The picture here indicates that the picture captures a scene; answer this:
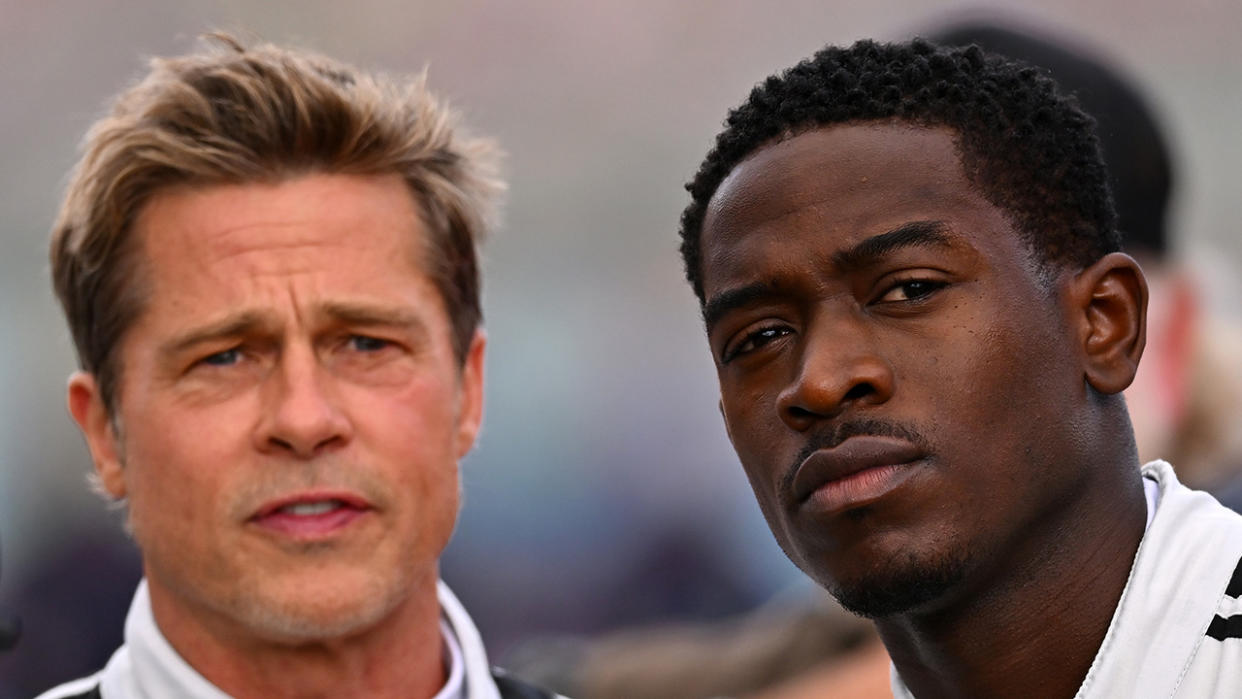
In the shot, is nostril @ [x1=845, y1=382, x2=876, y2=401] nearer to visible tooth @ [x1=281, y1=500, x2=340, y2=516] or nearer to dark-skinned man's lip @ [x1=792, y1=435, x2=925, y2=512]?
dark-skinned man's lip @ [x1=792, y1=435, x2=925, y2=512]

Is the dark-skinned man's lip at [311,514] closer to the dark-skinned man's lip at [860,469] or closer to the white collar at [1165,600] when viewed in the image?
the dark-skinned man's lip at [860,469]

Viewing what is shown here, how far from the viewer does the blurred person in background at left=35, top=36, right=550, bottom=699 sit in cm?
304

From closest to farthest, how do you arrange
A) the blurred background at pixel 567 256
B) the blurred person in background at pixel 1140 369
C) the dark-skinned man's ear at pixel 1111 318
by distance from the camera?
1. the dark-skinned man's ear at pixel 1111 318
2. the blurred person in background at pixel 1140 369
3. the blurred background at pixel 567 256

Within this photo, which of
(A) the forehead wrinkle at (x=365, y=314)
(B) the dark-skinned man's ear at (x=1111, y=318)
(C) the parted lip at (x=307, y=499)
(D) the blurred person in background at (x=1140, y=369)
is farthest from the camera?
(D) the blurred person in background at (x=1140, y=369)

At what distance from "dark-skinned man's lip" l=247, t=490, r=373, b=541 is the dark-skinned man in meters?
0.96

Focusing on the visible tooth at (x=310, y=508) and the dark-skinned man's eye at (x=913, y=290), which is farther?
the visible tooth at (x=310, y=508)

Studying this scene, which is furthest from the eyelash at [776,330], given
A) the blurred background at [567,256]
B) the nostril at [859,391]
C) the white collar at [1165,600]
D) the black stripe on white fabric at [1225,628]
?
the blurred background at [567,256]

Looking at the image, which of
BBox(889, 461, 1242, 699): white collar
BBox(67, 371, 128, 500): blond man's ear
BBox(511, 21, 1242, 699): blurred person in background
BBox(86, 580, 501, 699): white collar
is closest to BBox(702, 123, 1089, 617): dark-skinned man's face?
BBox(889, 461, 1242, 699): white collar

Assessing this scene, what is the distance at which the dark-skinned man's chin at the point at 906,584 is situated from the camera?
2213mm

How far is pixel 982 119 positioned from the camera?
2.45m

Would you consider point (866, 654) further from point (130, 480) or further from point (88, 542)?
point (88, 542)

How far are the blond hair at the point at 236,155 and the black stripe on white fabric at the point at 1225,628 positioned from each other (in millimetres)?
1798

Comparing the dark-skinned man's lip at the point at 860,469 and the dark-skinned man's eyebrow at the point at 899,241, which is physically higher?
the dark-skinned man's eyebrow at the point at 899,241

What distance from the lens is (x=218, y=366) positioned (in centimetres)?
313
